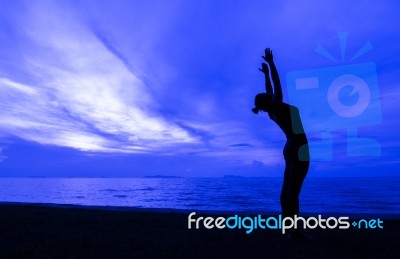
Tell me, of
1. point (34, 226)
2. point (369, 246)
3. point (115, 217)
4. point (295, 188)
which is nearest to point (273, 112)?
point (295, 188)

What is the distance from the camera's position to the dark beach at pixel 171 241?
12.4 ft

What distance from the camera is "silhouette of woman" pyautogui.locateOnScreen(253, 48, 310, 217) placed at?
14.7 ft

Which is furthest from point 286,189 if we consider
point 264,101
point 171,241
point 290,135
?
point 171,241

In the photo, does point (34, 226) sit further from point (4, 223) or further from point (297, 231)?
point (297, 231)

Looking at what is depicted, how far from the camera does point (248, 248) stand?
4.05 metres

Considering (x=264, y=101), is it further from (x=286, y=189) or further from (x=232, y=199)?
(x=232, y=199)

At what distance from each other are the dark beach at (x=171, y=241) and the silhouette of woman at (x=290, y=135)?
0.71 m

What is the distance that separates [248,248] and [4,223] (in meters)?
5.20

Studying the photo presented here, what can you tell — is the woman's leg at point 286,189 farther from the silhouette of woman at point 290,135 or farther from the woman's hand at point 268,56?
the woman's hand at point 268,56

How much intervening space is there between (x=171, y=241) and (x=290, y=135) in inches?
96.1

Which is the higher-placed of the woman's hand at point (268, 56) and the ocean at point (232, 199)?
the woman's hand at point (268, 56)

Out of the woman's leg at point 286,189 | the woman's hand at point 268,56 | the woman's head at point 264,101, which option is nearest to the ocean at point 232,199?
the woman's leg at point 286,189

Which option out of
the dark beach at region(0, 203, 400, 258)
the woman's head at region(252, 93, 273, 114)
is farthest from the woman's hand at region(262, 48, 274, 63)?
the dark beach at region(0, 203, 400, 258)

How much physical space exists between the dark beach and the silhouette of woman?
2.33 feet
